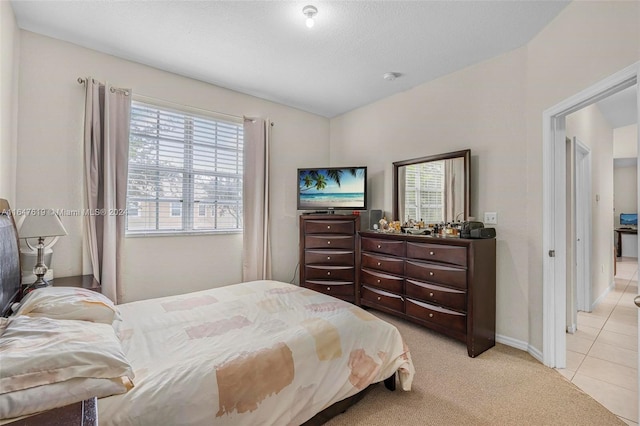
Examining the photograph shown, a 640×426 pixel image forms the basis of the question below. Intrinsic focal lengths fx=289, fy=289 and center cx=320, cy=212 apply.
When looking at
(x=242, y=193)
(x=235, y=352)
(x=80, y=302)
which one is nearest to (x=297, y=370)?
(x=235, y=352)

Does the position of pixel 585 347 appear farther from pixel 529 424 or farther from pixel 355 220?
pixel 355 220

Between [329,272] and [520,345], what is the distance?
6.69 ft

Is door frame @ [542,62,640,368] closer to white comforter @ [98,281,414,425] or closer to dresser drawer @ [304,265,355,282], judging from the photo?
white comforter @ [98,281,414,425]

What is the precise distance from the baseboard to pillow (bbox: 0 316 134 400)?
289 centimetres

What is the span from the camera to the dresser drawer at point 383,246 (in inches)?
119

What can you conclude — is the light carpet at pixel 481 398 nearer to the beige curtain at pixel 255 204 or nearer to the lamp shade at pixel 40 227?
the beige curtain at pixel 255 204

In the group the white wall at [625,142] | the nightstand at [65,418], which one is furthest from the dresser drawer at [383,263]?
the white wall at [625,142]

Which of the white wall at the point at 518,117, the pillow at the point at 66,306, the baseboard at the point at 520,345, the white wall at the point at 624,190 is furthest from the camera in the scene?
the white wall at the point at 624,190

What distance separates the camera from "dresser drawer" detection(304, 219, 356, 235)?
3674 mm

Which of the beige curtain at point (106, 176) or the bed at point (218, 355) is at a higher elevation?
the beige curtain at point (106, 176)

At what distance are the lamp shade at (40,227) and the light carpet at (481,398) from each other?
228 centimetres

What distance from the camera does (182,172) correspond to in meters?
3.28

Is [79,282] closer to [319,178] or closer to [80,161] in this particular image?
[80,161]

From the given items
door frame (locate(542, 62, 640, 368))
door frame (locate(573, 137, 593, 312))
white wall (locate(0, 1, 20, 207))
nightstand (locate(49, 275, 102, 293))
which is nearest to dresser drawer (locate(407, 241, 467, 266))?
door frame (locate(542, 62, 640, 368))
